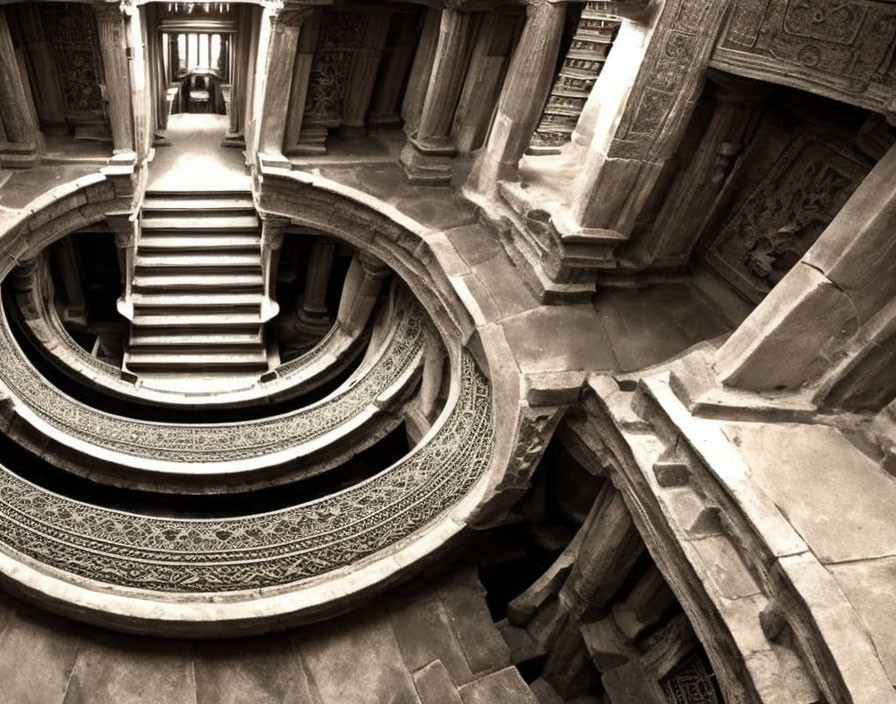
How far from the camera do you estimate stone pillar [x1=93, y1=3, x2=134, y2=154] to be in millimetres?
7102

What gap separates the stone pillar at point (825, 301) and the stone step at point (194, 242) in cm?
673

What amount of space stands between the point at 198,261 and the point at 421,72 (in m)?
3.88

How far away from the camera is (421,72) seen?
8578mm

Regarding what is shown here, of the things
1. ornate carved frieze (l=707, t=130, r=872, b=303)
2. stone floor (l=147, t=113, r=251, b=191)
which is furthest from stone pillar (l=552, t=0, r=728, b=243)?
stone floor (l=147, t=113, r=251, b=191)

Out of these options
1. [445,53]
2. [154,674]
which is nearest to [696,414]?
[154,674]

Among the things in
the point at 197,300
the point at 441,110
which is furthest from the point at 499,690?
the point at 197,300

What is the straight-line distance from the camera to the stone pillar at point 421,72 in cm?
798

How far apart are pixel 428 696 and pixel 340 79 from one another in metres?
6.96

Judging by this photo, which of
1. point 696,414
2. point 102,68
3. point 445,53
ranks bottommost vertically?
point 102,68

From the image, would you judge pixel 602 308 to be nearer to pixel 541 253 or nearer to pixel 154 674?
pixel 541 253

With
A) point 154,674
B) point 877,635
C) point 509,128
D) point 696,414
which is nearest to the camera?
point 877,635

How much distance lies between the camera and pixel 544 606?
5.69 meters

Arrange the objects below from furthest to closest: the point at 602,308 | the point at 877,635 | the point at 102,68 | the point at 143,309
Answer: the point at 143,309 → the point at 102,68 → the point at 602,308 → the point at 877,635

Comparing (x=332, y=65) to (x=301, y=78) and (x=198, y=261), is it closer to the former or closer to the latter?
(x=301, y=78)
